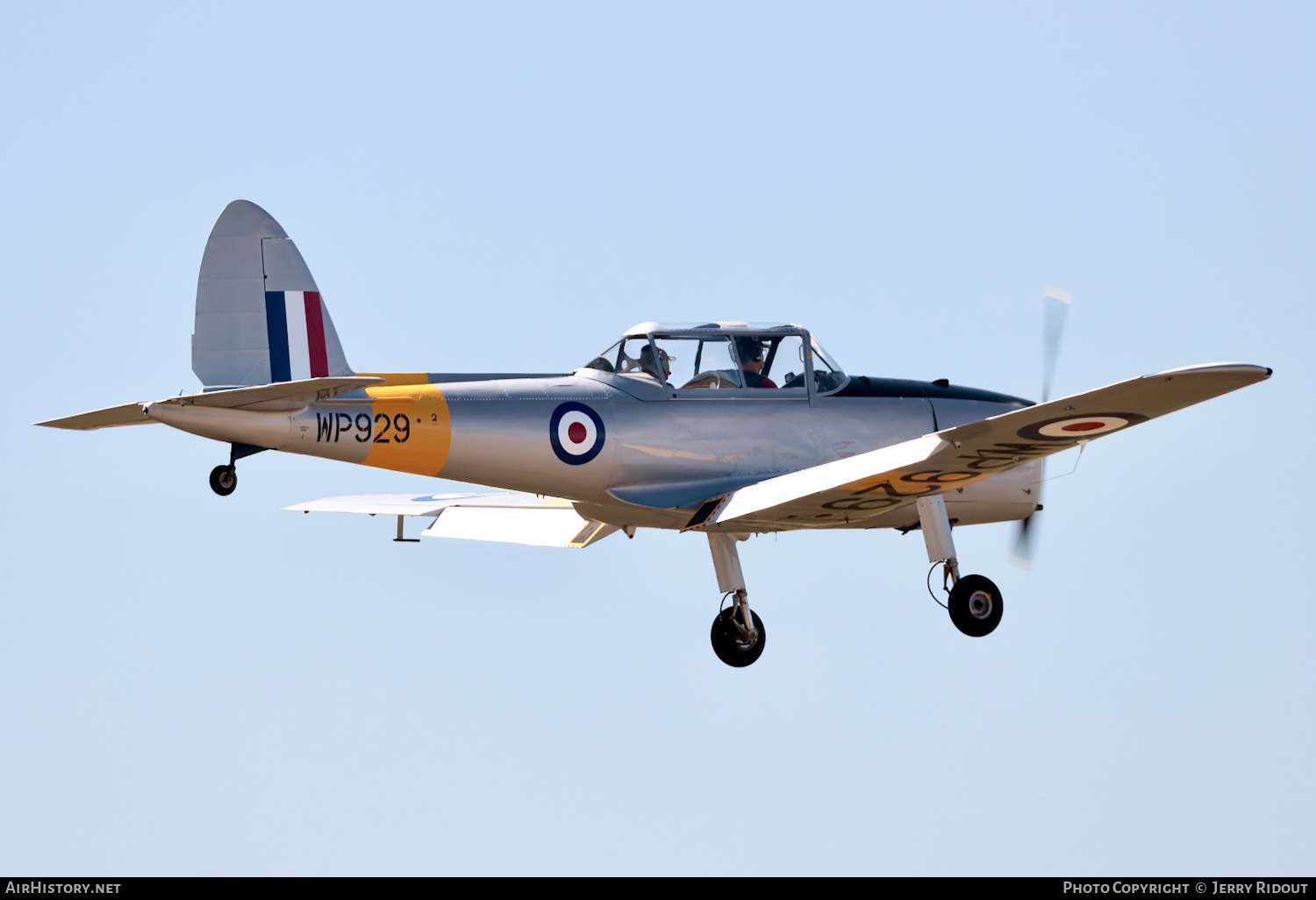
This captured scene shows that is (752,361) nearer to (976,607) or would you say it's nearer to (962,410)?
(962,410)

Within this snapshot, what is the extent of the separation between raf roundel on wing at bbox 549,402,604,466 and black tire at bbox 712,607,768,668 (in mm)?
2517

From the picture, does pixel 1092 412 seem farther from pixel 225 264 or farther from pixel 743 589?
pixel 225 264

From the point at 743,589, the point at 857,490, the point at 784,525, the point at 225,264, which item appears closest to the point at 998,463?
the point at 857,490

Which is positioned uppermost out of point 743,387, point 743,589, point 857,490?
point 743,387

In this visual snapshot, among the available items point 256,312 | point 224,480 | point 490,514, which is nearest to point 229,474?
point 224,480

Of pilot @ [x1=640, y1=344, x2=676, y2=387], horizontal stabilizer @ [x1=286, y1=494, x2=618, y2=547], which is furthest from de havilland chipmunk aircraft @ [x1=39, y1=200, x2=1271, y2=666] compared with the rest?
horizontal stabilizer @ [x1=286, y1=494, x2=618, y2=547]

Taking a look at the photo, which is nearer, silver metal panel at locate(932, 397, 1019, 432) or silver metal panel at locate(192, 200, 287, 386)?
silver metal panel at locate(192, 200, 287, 386)

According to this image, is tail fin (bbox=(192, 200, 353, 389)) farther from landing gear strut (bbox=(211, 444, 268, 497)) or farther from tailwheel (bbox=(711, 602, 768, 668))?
tailwheel (bbox=(711, 602, 768, 668))

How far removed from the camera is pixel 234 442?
43.2ft

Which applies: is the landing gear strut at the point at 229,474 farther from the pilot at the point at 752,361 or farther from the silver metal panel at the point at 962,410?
the silver metal panel at the point at 962,410

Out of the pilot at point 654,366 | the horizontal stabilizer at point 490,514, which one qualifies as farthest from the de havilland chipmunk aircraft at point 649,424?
the horizontal stabilizer at point 490,514

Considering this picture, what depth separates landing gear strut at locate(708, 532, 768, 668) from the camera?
15.6 metres

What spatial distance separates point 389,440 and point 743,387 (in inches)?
136

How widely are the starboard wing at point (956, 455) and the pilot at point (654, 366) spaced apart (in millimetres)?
1276
